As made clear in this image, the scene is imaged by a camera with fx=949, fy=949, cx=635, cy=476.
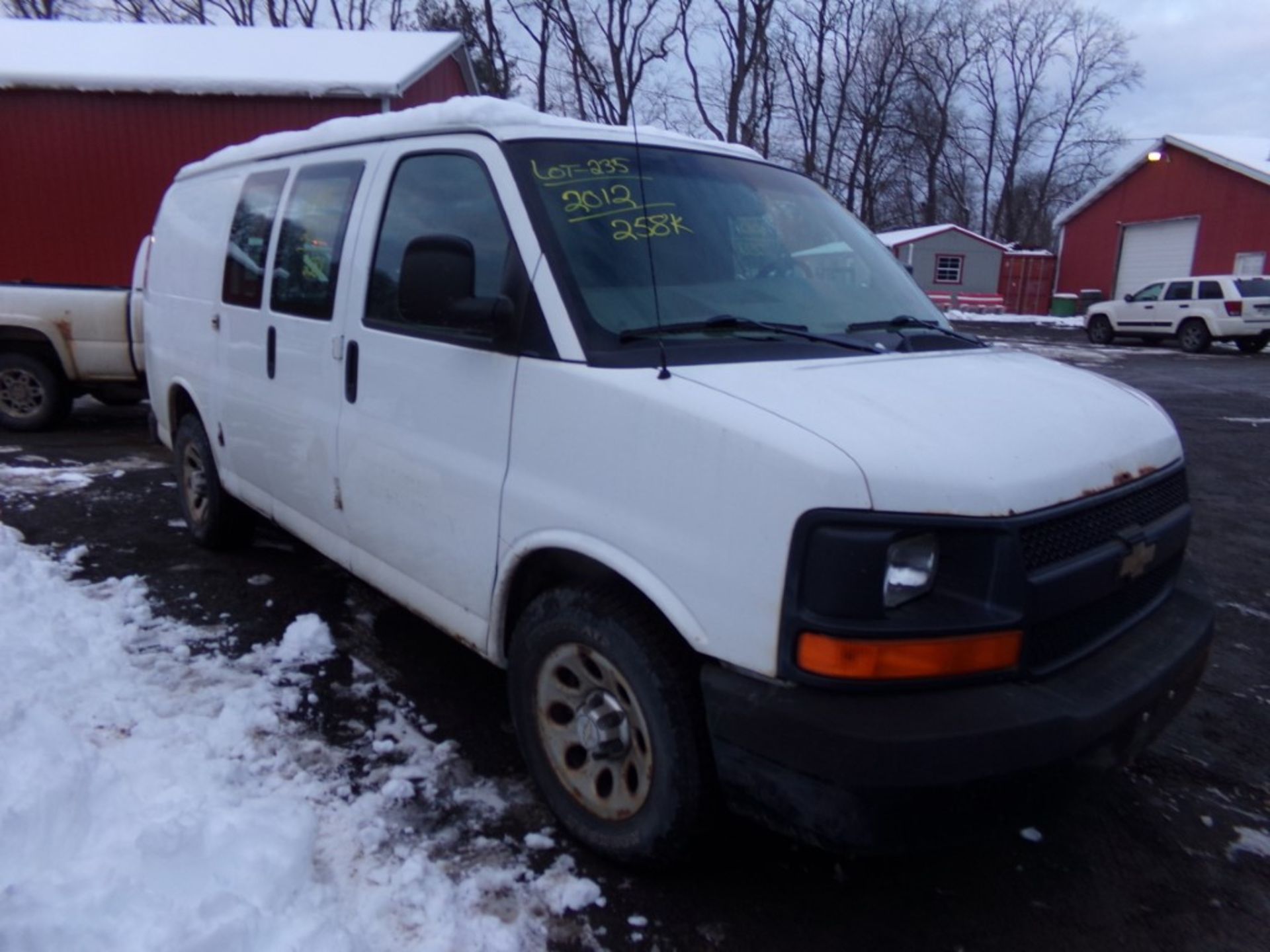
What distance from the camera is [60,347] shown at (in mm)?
8648

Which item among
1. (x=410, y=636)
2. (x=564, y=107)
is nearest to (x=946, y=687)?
(x=410, y=636)

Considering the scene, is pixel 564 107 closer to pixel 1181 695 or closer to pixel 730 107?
pixel 730 107

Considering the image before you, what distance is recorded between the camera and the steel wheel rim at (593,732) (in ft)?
8.31

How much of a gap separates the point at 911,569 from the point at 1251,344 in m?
25.4

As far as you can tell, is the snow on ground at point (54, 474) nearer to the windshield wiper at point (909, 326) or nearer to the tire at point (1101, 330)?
the windshield wiper at point (909, 326)

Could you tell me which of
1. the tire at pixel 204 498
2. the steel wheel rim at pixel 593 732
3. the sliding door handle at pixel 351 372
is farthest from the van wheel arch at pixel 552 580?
the tire at pixel 204 498

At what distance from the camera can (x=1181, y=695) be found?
8.54 feet

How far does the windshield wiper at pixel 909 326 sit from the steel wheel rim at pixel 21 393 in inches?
332

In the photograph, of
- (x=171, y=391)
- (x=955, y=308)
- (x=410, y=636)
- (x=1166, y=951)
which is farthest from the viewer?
(x=955, y=308)

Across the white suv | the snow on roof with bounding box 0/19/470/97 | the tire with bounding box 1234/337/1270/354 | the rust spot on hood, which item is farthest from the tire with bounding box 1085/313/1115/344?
Result: the rust spot on hood

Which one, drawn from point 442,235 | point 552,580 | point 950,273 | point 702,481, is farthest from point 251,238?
point 950,273

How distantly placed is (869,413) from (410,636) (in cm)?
273

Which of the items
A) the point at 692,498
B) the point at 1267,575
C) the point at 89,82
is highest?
the point at 89,82

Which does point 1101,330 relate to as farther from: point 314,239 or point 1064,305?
point 314,239
